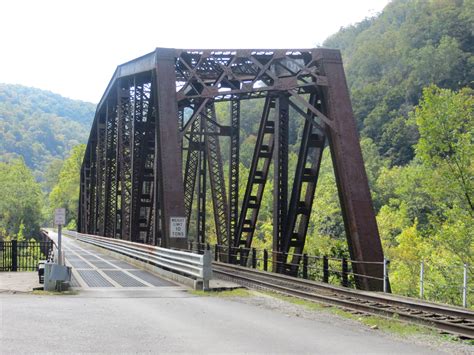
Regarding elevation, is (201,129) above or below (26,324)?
above

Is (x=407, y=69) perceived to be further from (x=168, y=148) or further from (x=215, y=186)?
(x=168, y=148)

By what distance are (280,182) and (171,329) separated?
37.1 feet

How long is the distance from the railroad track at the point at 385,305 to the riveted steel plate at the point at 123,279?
3.10 metres

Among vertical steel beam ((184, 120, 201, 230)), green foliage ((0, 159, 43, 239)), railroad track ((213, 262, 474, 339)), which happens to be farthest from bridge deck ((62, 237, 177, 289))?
green foliage ((0, 159, 43, 239))

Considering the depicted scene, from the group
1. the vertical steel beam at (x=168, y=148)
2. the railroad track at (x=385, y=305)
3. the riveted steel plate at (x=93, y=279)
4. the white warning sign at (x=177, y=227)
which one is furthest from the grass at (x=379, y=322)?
the vertical steel beam at (x=168, y=148)

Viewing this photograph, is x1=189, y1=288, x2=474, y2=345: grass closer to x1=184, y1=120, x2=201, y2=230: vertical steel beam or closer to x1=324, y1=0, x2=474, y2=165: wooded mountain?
x1=184, y1=120, x2=201, y2=230: vertical steel beam

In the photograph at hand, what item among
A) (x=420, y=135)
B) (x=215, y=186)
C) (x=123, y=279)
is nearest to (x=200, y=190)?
(x=215, y=186)

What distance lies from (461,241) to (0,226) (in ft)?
266

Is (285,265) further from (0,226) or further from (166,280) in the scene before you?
(0,226)

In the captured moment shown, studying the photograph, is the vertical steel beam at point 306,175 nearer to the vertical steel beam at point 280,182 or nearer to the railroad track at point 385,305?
the vertical steel beam at point 280,182

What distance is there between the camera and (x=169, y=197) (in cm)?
1925

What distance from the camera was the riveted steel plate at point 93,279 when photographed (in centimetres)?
1703

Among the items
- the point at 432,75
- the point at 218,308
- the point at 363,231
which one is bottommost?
the point at 218,308

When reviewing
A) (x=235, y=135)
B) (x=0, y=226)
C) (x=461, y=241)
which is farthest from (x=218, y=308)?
(x=0, y=226)
